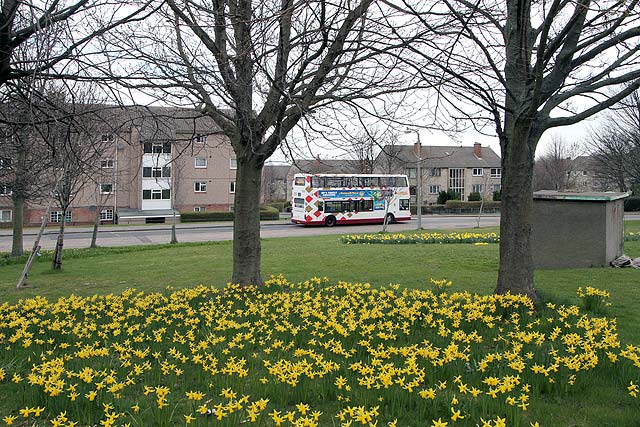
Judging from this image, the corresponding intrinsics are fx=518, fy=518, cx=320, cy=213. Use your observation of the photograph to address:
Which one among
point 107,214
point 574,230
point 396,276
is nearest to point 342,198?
point 107,214

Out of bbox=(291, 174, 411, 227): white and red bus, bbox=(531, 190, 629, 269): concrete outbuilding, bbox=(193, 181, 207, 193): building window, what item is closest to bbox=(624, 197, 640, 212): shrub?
bbox=(291, 174, 411, 227): white and red bus

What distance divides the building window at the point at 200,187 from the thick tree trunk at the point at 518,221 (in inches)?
1947

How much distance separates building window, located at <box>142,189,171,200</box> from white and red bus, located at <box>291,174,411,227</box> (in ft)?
64.3

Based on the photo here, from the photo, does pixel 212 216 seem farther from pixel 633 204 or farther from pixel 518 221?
pixel 518 221

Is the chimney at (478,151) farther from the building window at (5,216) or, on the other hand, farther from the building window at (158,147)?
the building window at (158,147)

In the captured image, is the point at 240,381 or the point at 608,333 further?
the point at 608,333

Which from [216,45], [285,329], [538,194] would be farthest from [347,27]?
[538,194]

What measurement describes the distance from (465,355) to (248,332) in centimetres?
258

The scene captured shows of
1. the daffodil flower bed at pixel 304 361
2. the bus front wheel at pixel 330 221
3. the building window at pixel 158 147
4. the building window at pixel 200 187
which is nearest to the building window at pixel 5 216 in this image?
the building window at pixel 200 187

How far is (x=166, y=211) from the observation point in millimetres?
52500

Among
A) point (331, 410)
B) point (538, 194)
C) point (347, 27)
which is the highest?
point (347, 27)

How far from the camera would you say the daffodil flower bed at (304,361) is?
3.87 m

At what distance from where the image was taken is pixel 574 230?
11.3 meters

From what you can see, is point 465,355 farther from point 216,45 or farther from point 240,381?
point 216,45
